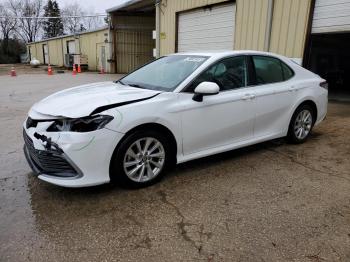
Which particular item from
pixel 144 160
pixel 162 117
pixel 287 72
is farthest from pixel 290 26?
pixel 144 160

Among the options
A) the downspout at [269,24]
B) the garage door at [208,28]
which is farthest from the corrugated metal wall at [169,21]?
the downspout at [269,24]

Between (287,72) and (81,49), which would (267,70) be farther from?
(81,49)

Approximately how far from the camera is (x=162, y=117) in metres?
3.60

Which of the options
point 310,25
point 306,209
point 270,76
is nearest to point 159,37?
point 310,25

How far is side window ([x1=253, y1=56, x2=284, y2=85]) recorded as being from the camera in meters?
4.66

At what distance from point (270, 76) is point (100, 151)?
2863 mm

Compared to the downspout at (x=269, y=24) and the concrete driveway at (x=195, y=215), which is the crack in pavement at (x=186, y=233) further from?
the downspout at (x=269, y=24)

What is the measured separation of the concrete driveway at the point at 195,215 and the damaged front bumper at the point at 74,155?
28 centimetres

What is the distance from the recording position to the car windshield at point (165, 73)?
4033 millimetres

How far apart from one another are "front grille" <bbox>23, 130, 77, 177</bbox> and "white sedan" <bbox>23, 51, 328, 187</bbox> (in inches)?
0.4

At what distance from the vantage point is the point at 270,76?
15.9 ft

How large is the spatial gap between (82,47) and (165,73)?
27.0 meters

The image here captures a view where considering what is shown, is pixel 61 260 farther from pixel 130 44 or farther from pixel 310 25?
pixel 130 44

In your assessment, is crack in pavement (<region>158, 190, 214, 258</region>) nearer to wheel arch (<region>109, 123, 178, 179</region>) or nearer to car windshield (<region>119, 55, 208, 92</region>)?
wheel arch (<region>109, 123, 178, 179</region>)
